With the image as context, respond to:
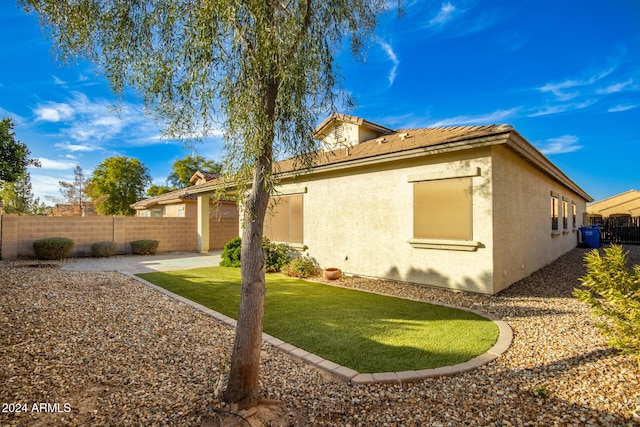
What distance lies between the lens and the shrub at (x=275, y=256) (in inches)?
428

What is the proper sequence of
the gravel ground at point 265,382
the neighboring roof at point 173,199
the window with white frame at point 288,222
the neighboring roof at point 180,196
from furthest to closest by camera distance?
1. the neighboring roof at point 180,196
2. the neighboring roof at point 173,199
3. the window with white frame at point 288,222
4. the gravel ground at point 265,382

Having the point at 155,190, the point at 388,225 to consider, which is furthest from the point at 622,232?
the point at 155,190

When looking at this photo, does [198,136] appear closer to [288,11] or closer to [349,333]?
[288,11]

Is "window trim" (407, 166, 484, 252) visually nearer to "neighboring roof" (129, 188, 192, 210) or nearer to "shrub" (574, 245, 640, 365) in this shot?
"shrub" (574, 245, 640, 365)

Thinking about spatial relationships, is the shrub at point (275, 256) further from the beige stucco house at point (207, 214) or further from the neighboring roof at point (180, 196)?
the neighboring roof at point (180, 196)

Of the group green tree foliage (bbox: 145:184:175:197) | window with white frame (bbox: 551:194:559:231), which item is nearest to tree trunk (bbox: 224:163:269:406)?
window with white frame (bbox: 551:194:559:231)

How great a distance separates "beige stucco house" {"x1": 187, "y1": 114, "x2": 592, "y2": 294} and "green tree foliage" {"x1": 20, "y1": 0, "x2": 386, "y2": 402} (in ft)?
4.57

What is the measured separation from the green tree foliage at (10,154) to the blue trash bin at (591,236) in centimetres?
2954

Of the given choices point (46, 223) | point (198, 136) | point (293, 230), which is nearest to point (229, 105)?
point (198, 136)

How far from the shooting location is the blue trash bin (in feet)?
57.0

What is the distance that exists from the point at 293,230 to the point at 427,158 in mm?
5813

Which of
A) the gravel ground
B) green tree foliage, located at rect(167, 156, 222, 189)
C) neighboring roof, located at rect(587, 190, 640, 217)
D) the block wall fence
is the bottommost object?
the gravel ground

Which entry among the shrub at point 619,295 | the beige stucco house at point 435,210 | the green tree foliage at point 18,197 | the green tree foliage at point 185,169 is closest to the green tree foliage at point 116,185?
the green tree foliage at point 185,169

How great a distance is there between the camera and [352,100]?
151 inches
